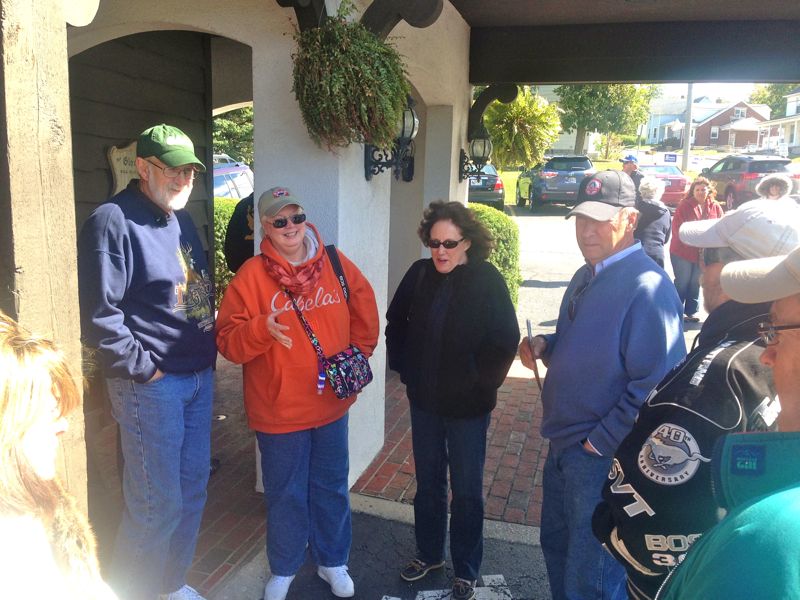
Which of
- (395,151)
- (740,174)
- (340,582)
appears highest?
(740,174)

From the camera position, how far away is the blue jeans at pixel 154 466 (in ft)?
8.25

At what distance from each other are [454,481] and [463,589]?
505mm

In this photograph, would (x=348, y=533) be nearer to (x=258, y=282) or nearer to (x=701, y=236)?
(x=258, y=282)

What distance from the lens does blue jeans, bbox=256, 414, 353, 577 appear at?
2920 mm

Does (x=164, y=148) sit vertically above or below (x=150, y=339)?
above

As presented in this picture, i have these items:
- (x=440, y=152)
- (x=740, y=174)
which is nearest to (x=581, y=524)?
(x=440, y=152)

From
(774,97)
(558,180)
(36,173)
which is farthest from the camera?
(774,97)

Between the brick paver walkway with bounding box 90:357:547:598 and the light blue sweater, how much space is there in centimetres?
162

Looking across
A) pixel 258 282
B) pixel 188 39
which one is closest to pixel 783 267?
pixel 258 282

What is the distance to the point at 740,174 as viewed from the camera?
2327 centimetres

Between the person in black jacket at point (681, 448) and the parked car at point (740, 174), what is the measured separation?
71.0ft

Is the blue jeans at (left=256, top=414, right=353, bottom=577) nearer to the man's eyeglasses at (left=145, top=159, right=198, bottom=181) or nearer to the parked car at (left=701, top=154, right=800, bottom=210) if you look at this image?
the man's eyeglasses at (left=145, top=159, right=198, bottom=181)

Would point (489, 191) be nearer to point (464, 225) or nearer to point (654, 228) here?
point (654, 228)

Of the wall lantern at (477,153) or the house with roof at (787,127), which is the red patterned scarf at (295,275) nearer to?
the wall lantern at (477,153)
